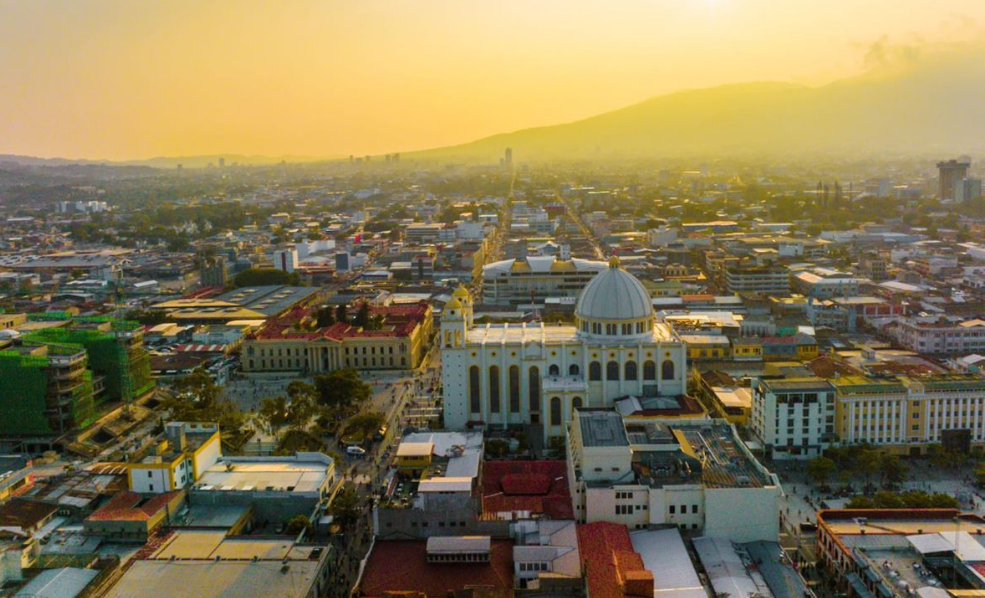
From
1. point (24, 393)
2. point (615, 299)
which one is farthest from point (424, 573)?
point (24, 393)

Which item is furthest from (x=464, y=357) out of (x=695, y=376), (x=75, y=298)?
(x=75, y=298)

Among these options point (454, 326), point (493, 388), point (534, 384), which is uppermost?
point (454, 326)

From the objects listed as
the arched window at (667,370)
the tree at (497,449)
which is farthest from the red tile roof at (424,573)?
the arched window at (667,370)

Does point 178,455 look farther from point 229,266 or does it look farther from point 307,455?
point 229,266

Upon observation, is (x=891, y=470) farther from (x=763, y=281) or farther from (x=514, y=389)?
(x=763, y=281)

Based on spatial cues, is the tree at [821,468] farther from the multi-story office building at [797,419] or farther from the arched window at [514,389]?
the arched window at [514,389]

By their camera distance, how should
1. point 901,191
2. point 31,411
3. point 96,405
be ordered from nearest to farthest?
1. point 31,411
2. point 96,405
3. point 901,191

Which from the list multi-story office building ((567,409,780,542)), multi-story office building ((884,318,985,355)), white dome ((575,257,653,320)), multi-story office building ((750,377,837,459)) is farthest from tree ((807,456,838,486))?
multi-story office building ((884,318,985,355))
